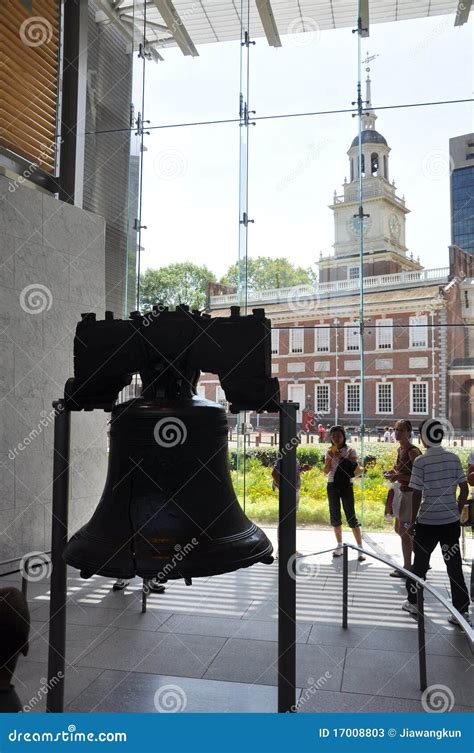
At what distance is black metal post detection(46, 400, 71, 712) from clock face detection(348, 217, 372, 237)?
6.51 m

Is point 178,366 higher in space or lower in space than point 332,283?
lower

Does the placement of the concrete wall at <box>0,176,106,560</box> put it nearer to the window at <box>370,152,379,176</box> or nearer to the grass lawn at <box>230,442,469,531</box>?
the grass lawn at <box>230,442,469,531</box>

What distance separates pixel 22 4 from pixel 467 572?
7.36 m

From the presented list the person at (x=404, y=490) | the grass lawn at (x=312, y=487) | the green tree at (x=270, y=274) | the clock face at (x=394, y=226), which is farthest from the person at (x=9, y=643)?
the clock face at (x=394, y=226)

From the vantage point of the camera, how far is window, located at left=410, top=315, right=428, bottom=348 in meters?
7.89

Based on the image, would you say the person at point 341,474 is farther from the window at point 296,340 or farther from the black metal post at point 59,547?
the black metal post at point 59,547

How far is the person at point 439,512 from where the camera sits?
4.25 metres

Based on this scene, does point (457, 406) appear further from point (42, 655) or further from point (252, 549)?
point (252, 549)

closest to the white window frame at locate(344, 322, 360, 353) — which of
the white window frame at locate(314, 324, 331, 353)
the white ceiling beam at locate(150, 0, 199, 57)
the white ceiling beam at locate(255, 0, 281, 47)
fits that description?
the white window frame at locate(314, 324, 331, 353)

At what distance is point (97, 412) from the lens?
24.0ft

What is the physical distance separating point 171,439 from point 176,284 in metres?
6.83

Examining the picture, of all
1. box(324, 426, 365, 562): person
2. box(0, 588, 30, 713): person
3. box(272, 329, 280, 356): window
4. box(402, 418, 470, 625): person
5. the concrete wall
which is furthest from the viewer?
box(272, 329, 280, 356): window

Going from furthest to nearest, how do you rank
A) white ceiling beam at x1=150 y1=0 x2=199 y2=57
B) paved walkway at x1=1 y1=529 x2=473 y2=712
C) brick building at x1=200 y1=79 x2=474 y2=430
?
white ceiling beam at x1=150 y1=0 x2=199 y2=57
brick building at x1=200 y1=79 x2=474 y2=430
paved walkway at x1=1 y1=529 x2=473 y2=712

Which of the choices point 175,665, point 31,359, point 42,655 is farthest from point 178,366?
point 31,359
